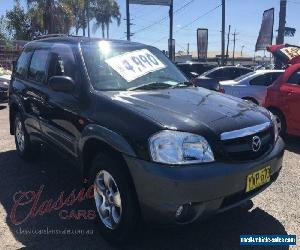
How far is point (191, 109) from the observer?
379cm

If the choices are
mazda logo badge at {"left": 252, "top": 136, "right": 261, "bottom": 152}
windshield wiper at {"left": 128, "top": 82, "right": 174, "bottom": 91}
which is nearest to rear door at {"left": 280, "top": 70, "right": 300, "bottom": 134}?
windshield wiper at {"left": 128, "top": 82, "right": 174, "bottom": 91}

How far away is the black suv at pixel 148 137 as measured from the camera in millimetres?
3293

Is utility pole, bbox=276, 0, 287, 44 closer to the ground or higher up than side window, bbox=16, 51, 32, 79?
higher up

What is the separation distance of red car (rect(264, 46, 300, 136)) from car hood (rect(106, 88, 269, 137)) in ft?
11.3

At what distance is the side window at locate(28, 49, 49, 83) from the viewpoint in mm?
5402

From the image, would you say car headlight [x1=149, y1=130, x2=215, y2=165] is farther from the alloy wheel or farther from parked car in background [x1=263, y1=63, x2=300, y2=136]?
parked car in background [x1=263, y1=63, x2=300, y2=136]

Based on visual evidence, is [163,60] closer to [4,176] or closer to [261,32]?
[4,176]

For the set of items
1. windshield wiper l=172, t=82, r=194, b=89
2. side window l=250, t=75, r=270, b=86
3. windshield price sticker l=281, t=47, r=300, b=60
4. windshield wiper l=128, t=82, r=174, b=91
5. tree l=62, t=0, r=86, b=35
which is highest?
tree l=62, t=0, r=86, b=35

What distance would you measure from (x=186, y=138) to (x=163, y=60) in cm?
215

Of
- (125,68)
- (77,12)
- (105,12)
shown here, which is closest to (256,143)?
(125,68)

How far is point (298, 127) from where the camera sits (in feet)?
24.4

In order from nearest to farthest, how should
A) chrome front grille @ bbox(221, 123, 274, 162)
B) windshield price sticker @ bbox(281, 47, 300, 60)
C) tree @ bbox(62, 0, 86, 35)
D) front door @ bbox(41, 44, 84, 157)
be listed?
chrome front grille @ bbox(221, 123, 274, 162) → front door @ bbox(41, 44, 84, 157) → windshield price sticker @ bbox(281, 47, 300, 60) → tree @ bbox(62, 0, 86, 35)

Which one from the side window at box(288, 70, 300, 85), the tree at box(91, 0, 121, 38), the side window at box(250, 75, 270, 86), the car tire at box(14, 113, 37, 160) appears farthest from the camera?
the tree at box(91, 0, 121, 38)

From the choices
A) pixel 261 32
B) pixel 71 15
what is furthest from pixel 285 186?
pixel 71 15
